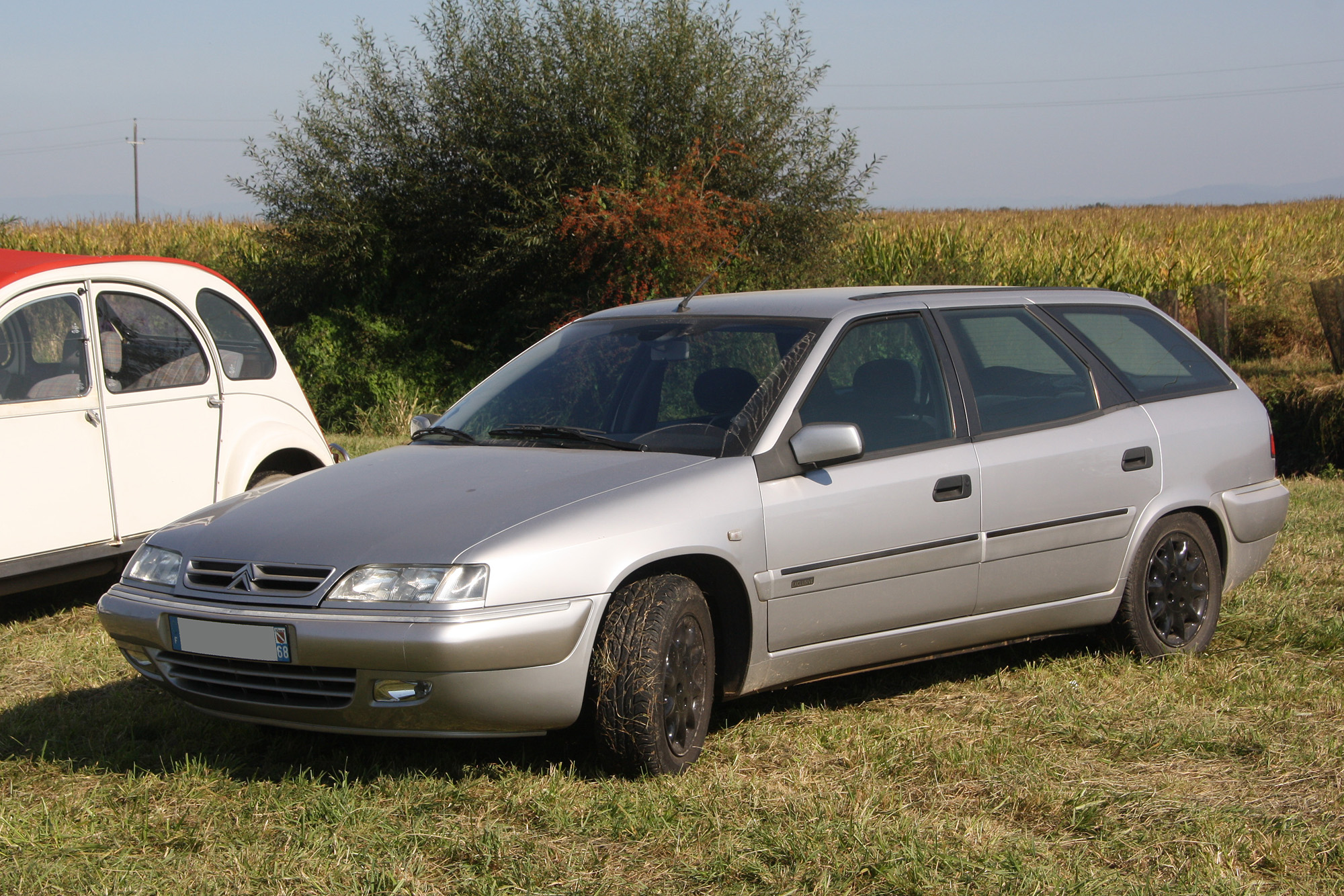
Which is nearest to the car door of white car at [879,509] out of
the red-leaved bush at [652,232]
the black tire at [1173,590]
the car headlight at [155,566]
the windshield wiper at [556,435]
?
the windshield wiper at [556,435]

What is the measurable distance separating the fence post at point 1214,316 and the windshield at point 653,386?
470 inches

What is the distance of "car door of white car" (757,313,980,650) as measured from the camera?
14.7 ft

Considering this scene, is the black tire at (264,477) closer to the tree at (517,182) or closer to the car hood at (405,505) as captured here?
the car hood at (405,505)

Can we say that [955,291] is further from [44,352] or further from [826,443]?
[44,352]

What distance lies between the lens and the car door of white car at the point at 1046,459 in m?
5.07

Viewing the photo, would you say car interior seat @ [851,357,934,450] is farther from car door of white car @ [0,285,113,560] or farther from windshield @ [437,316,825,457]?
car door of white car @ [0,285,113,560]

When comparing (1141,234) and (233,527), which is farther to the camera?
(1141,234)

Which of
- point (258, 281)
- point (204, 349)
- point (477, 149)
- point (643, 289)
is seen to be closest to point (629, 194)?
point (643, 289)

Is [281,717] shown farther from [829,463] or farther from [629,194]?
[629,194]

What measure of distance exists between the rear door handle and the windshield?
150 cm

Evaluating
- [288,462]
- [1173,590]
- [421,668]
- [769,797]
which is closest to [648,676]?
[769,797]

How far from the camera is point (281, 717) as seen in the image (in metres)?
4.02

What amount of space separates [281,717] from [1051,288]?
3981 millimetres

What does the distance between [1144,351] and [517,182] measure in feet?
44.9
